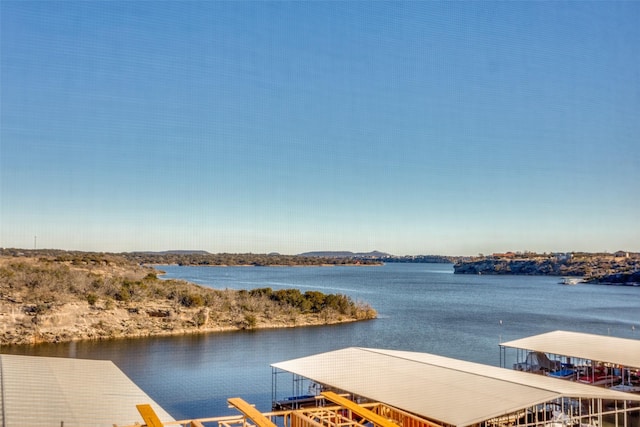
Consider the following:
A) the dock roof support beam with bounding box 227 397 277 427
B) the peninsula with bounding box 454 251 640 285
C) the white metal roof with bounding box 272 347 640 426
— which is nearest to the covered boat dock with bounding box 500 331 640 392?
the white metal roof with bounding box 272 347 640 426

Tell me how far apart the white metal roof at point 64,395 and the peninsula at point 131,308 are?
816 inches

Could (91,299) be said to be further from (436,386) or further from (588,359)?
(588,359)

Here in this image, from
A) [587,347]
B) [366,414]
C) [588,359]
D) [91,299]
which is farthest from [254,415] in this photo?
[91,299]

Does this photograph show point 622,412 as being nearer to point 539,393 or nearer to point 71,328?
point 539,393

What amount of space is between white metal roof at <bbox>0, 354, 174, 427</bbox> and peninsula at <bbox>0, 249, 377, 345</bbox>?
816 inches

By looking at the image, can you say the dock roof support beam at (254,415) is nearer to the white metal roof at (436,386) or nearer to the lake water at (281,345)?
the white metal roof at (436,386)

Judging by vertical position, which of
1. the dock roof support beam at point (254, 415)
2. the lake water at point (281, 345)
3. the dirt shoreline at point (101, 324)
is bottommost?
the lake water at point (281, 345)

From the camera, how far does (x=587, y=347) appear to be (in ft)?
63.0

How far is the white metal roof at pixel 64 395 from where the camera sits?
848cm

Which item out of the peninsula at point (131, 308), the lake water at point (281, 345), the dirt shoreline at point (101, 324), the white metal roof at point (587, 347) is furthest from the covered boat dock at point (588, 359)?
the peninsula at point (131, 308)

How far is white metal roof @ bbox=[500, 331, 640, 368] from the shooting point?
56.6 ft

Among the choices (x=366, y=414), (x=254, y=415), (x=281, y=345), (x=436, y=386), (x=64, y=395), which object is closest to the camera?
(x=254, y=415)

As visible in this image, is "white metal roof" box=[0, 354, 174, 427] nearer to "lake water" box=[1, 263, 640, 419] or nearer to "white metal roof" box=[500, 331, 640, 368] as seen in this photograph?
"lake water" box=[1, 263, 640, 419]

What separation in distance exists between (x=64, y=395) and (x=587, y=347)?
16.6 m
